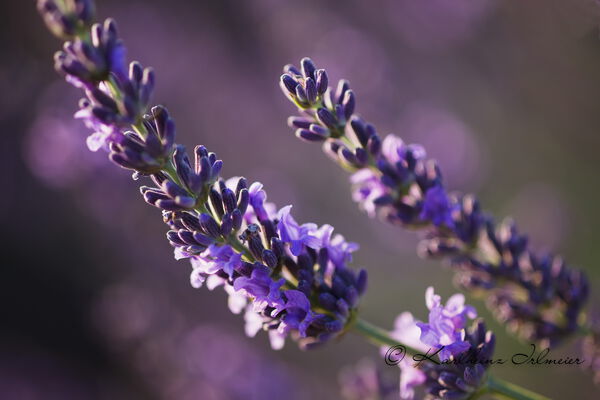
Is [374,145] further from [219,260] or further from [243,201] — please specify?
[219,260]

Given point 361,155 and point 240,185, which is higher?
point 361,155

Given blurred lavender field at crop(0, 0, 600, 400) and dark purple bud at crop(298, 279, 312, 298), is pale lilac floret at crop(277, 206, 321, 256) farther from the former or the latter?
blurred lavender field at crop(0, 0, 600, 400)

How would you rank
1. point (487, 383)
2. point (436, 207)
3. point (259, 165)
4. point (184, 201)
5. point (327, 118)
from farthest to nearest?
1. point (259, 165)
2. point (436, 207)
3. point (327, 118)
4. point (487, 383)
5. point (184, 201)

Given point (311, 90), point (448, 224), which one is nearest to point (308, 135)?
point (311, 90)

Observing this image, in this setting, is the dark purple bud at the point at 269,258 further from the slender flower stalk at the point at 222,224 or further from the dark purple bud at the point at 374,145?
the dark purple bud at the point at 374,145

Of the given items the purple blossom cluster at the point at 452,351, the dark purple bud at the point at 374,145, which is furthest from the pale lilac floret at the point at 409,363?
the dark purple bud at the point at 374,145

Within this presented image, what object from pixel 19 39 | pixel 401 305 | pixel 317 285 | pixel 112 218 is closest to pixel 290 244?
pixel 317 285

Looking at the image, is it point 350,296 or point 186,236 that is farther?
point 350,296
